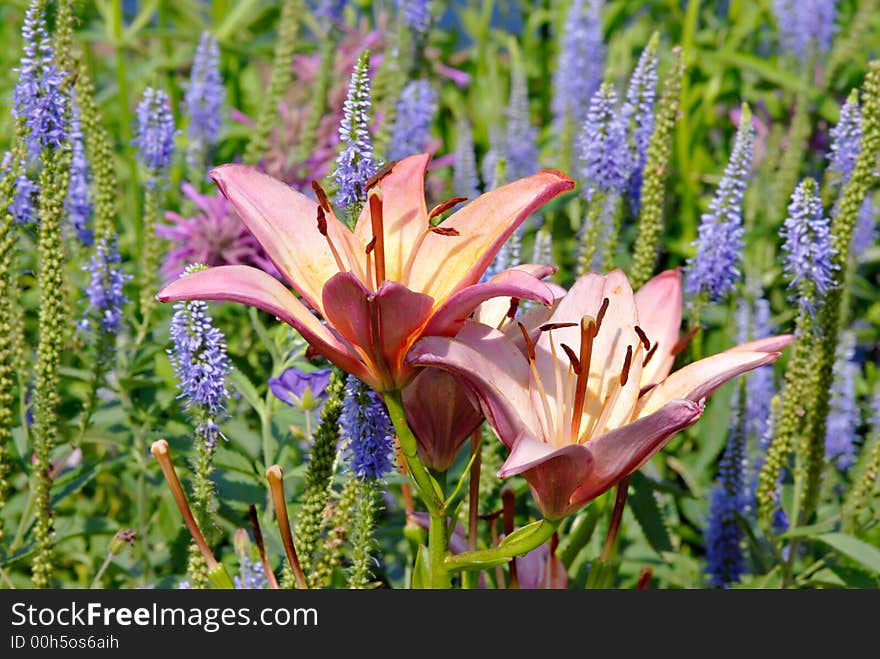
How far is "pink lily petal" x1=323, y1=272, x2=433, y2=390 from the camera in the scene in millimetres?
958

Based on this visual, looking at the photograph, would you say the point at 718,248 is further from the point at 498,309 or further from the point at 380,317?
the point at 380,317

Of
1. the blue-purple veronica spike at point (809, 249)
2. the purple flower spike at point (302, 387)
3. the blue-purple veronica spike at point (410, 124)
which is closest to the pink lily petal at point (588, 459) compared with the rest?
the purple flower spike at point (302, 387)

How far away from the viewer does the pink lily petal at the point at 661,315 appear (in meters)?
1.14

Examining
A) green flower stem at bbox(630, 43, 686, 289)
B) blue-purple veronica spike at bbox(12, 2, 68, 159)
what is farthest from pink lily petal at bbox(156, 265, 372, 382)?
green flower stem at bbox(630, 43, 686, 289)

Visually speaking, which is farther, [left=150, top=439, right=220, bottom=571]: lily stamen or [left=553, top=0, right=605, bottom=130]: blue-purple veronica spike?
[left=553, top=0, right=605, bottom=130]: blue-purple veronica spike

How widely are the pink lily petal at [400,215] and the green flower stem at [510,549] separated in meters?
0.25

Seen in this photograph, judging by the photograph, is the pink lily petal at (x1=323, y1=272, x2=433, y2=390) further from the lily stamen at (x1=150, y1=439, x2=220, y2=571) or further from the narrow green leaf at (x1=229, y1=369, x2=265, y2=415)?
the narrow green leaf at (x1=229, y1=369, x2=265, y2=415)

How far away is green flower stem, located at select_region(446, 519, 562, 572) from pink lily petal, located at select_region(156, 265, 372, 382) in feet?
0.59

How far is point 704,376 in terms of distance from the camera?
1027 mm

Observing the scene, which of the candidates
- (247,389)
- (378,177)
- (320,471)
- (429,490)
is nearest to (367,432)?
(320,471)

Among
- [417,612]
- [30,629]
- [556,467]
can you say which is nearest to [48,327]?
[30,629]

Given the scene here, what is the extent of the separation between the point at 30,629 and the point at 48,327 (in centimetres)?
33

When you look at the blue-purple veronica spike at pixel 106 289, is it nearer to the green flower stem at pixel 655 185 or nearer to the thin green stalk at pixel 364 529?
the thin green stalk at pixel 364 529

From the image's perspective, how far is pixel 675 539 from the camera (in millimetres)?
2004
